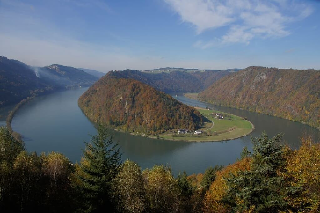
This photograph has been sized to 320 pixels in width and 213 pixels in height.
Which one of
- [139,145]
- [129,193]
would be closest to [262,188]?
[129,193]

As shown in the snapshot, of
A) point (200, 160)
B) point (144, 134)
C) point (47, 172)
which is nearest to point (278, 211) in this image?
point (47, 172)

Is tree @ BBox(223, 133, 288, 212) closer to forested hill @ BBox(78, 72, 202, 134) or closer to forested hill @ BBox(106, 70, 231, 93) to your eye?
forested hill @ BBox(78, 72, 202, 134)

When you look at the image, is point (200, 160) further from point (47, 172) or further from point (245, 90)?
point (245, 90)

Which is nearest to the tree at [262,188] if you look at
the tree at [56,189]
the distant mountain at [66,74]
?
the tree at [56,189]

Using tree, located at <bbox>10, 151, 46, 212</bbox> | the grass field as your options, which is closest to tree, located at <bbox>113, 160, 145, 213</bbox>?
tree, located at <bbox>10, 151, 46, 212</bbox>

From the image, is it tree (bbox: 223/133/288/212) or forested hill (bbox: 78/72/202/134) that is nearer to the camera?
tree (bbox: 223/133/288/212)
